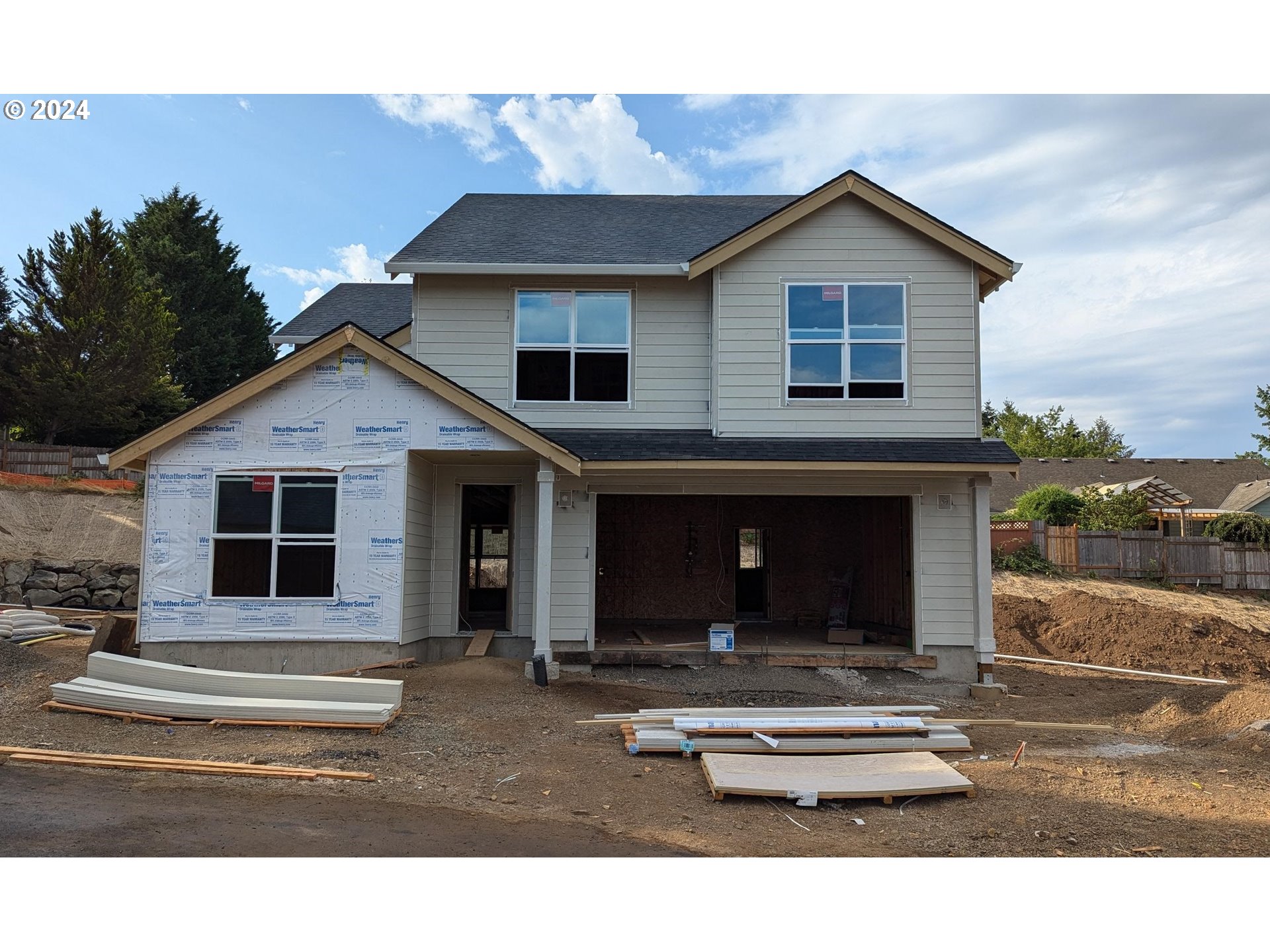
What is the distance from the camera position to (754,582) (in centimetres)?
1775

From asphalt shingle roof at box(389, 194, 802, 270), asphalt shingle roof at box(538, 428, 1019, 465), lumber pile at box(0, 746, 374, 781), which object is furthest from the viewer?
asphalt shingle roof at box(389, 194, 802, 270)

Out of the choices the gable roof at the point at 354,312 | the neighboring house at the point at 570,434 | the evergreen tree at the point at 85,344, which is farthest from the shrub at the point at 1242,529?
the evergreen tree at the point at 85,344

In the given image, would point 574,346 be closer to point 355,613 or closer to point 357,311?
point 355,613

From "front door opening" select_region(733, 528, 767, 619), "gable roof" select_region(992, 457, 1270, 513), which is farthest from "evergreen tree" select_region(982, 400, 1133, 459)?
"front door opening" select_region(733, 528, 767, 619)

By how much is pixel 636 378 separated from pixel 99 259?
27.7 metres

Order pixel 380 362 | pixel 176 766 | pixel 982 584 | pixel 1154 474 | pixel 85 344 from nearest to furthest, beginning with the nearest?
pixel 176 766 < pixel 380 362 < pixel 982 584 < pixel 85 344 < pixel 1154 474

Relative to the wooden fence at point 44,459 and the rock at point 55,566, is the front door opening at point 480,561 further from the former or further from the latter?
the wooden fence at point 44,459

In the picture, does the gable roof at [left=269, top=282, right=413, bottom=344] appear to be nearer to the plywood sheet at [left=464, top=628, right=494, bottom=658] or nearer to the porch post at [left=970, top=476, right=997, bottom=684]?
the plywood sheet at [left=464, top=628, right=494, bottom=658]

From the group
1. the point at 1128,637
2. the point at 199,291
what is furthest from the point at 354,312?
the point at 199,291

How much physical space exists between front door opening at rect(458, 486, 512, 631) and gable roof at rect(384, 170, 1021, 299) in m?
3.57

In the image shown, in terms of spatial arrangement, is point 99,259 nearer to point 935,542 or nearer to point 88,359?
point 88,359

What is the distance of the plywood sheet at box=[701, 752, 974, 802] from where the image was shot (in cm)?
682

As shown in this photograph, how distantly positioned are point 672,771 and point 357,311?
39.2ft

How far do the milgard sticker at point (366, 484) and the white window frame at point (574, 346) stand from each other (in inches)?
101
